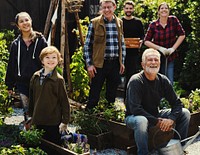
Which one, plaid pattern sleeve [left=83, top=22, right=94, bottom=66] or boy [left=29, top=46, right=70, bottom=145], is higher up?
plaid pattern sleeve [left=83, top=22, right=94, bottom=66]

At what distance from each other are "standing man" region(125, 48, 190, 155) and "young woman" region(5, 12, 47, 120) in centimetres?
126

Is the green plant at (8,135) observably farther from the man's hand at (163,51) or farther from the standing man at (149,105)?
the man's hand at (163,51)

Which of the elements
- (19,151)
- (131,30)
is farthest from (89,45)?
(19,151)

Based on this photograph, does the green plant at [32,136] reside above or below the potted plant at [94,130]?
above

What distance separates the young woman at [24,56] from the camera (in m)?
5.43

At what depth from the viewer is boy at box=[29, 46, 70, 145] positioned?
4.87m

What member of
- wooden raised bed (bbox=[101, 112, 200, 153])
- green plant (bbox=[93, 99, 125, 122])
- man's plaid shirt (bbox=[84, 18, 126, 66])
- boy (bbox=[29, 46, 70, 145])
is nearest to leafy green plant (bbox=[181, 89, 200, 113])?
wooden raised bed (bbox=[101, 112, 200, 153])

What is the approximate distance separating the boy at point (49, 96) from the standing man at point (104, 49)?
1.16 m

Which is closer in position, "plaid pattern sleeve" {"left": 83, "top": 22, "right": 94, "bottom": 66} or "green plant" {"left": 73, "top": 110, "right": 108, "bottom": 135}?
"green plant" {"left": 73, "top": 110, "right": 108, "bottom": 135}

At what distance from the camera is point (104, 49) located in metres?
6.01

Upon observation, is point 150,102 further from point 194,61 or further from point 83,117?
point 194,61

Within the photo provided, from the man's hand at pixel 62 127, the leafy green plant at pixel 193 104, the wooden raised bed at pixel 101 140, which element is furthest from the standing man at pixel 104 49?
the man's hand at pixel 62 127

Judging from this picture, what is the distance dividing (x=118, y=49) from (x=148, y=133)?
4.67 feet

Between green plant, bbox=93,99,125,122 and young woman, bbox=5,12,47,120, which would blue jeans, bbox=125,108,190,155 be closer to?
green plant, bbox=93,99,125,122
